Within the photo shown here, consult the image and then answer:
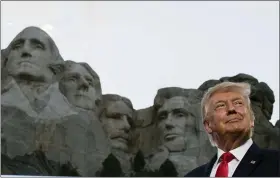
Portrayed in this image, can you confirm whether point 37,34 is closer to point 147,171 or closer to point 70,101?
point 70,101

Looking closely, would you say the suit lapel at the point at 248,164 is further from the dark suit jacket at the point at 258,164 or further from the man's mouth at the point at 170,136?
the man's mouth at the point at 170,136

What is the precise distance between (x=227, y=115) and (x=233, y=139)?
173 millimetres

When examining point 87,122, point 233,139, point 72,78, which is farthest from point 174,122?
point 233,139

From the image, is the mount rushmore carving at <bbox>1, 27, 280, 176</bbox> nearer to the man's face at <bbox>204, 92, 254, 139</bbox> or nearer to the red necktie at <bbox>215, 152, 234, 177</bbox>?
the man's face at <bbox>204, 92, 254, 139</bbox>

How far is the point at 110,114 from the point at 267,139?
2.16 meters

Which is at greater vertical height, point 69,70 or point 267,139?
point 69,70

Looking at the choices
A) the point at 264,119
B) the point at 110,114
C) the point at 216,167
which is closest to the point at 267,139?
the point at 264,119

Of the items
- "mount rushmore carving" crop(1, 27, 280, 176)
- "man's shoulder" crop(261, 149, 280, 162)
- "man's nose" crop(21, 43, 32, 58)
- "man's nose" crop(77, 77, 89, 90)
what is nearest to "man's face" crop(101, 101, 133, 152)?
"mount rushmore carving" crop(1, 27, 280, 176)

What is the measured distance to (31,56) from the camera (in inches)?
391

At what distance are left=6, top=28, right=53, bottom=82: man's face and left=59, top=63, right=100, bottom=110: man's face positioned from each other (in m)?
0.24

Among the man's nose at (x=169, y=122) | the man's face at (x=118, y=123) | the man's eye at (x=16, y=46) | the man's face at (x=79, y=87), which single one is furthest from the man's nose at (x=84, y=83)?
the man's nose at (x=169, y=122)

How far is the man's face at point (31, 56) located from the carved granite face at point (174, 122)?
1.65 m

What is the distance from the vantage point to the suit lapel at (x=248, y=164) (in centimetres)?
478

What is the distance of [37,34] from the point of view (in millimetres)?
10055
